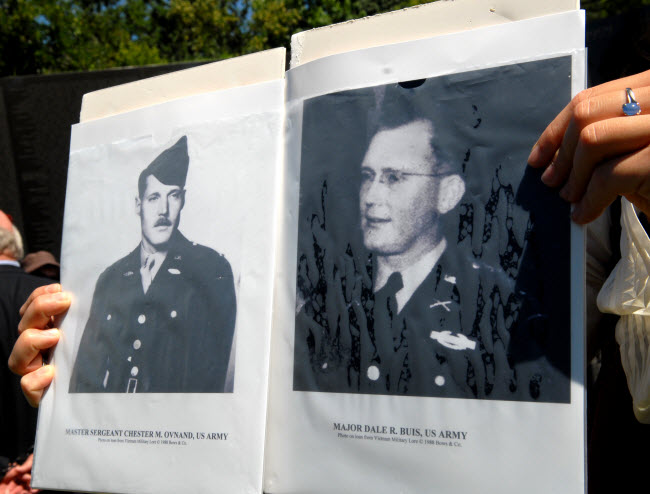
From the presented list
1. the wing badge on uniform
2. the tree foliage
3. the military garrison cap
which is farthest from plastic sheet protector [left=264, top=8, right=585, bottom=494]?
the tree foliage

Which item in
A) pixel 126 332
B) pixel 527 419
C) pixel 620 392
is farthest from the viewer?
pixel 126 332

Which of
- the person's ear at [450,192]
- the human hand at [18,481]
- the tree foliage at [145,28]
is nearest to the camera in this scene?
the person's ear at [450,192]

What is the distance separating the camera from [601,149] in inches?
20.6

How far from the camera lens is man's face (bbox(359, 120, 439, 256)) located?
64 cm

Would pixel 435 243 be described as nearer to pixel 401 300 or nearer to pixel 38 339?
pixel 401 300

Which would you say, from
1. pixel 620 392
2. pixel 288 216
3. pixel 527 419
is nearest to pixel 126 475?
pixel 288 216

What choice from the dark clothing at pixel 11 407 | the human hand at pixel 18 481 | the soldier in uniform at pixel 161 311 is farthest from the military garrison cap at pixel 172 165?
the dark clothing at pixel 11 407

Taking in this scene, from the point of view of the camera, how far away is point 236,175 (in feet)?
2.47

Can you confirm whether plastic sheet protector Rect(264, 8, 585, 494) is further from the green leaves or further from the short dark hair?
the green leaves

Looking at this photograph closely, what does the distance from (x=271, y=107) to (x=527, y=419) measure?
0.46 metres

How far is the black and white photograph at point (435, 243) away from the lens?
1.88 feet

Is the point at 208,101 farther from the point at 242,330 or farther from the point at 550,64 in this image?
the point at 550,64

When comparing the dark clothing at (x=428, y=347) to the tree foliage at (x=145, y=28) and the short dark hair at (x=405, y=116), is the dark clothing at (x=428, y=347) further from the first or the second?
the tree foliage at (x=145, y=28)

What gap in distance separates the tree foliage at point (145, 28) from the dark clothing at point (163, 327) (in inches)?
140
